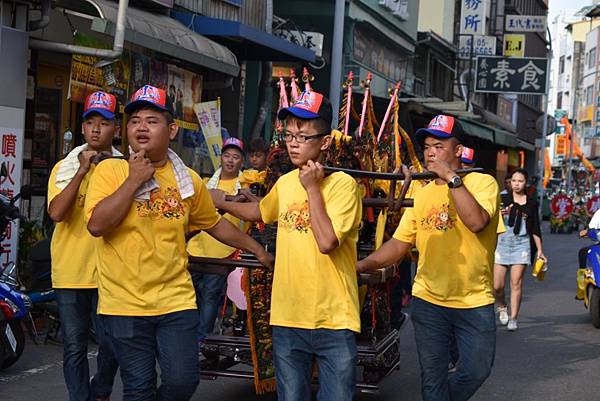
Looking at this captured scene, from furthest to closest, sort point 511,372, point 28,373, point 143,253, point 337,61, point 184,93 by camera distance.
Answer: point 337,61, point 184,93, point 511,372, point 28,373, point 143,253

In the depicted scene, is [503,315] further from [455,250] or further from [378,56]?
[378,56]

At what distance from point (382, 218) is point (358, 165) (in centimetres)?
48

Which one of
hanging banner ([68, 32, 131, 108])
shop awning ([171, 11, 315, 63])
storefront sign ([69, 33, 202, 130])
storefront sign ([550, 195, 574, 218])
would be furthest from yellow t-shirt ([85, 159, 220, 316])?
storefront sign ([550, 195, 574, 218])

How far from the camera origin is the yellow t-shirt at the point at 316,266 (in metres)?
5.03

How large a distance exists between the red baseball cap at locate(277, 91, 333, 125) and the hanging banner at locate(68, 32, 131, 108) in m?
7.03

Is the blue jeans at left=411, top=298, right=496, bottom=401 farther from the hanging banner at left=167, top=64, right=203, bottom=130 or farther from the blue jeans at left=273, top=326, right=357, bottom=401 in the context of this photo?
the hanging banner at left=167, top=64, right=203, bottom=130

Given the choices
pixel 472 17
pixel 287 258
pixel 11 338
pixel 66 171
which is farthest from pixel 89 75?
pixel 472 17

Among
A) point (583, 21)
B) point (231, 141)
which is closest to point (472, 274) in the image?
point (231, 141)

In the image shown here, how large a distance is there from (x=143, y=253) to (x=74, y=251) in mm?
1404

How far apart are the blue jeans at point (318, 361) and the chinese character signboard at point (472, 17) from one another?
31.4m

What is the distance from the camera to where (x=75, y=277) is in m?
6.16

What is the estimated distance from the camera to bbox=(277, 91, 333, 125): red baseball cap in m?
5.14

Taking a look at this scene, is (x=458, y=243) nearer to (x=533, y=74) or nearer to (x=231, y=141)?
(x=231, y=141)

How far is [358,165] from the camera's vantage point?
803 cm
